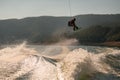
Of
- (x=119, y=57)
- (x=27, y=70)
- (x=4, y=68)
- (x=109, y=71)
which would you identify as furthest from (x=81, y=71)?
(x=119, y=57)

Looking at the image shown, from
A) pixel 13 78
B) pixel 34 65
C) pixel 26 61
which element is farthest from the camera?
pixel 26 61

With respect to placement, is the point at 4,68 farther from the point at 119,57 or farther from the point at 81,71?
the point at 119,57

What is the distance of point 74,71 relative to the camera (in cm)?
2195

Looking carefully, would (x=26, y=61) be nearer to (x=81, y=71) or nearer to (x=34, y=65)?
(x=34, y=65)

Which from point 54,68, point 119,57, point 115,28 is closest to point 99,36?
point 115,28

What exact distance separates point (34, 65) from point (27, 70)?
272 centimetres

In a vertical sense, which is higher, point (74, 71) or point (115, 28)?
point (74, 71)

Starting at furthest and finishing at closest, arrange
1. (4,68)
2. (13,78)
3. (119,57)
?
(119,57) < (4,68) < (13,78)

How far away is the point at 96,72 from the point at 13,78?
7.27 m

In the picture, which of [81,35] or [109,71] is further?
[81,35]

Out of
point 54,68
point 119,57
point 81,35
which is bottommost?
point 81,35

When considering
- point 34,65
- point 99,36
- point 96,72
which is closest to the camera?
point 96,72

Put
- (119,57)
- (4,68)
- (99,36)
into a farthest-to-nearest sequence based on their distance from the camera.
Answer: (99,36)
(119,57)
(4,68)

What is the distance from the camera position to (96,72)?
23.6m
